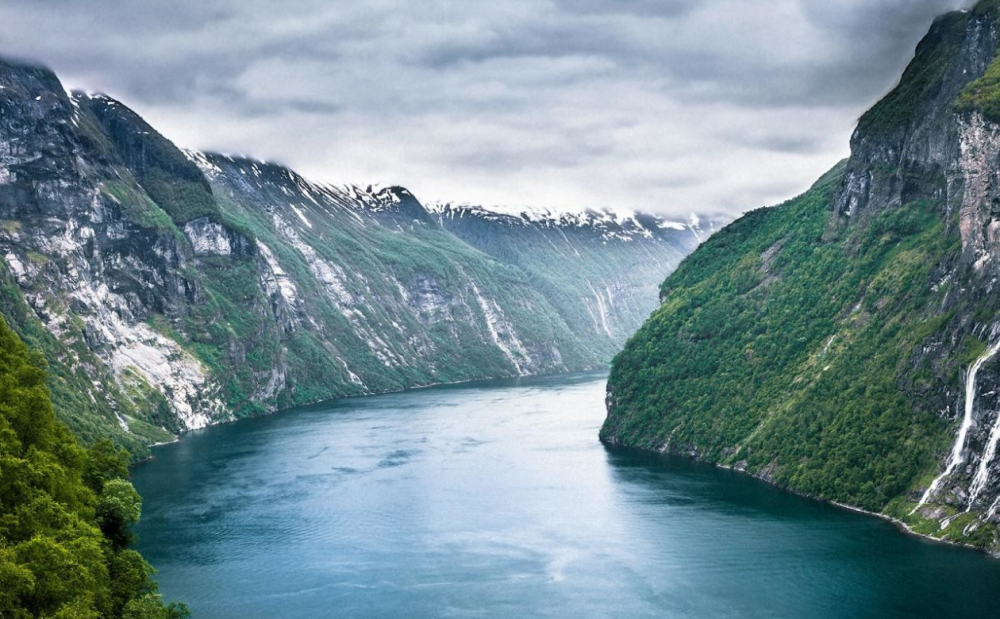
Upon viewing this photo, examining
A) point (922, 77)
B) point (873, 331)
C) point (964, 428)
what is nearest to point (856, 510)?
point (964, 428)

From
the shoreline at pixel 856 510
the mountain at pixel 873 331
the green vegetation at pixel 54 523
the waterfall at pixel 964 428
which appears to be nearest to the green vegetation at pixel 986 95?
the mountain at pixel 873 331

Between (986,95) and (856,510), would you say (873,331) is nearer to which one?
(856,510)

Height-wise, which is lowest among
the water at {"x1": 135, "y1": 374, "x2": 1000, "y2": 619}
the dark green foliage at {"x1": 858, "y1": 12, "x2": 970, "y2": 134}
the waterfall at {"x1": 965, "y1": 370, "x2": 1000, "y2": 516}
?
the water at {"x1": 135, "y1": 374, "x2": 1000, "y2": 619}

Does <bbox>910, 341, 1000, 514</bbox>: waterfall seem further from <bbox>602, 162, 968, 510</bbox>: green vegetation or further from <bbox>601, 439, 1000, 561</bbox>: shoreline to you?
<bbox>601, 439, 1000, 561</bbox>: shoreline

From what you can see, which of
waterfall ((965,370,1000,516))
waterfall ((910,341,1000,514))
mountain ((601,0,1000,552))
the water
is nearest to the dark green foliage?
mountain ((601,0,1000,552))

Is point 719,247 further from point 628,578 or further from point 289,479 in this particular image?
point 628,578
